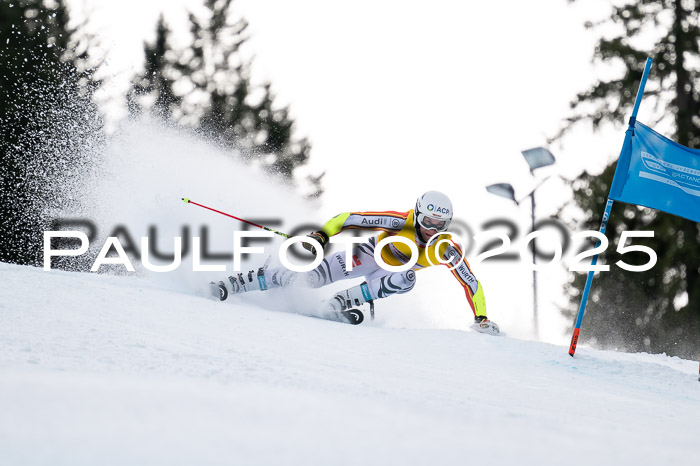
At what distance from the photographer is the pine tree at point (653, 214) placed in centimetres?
1428

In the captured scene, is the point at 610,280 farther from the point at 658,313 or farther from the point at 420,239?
the point at 420,239

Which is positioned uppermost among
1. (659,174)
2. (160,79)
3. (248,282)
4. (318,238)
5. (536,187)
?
(160,79)

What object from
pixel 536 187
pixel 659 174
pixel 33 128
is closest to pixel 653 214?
pixel 536 187

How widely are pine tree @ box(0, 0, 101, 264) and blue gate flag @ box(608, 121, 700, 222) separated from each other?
12.8 metres

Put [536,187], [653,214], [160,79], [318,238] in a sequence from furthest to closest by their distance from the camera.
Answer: [160,79] < [653,214] < [536,187] < [318,238]

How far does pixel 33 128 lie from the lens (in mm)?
16672

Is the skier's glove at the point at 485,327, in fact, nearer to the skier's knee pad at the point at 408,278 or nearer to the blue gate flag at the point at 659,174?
the skier's knee pad at the point at 408,278

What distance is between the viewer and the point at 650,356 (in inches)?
281

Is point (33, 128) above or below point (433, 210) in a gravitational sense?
above

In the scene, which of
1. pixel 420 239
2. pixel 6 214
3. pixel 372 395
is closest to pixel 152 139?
pixel 6 214

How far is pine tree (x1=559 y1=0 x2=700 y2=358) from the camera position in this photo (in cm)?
1428

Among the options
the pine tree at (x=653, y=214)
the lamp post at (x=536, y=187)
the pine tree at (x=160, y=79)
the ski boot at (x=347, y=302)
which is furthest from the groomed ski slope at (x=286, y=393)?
the pine tree at (x=160, y=79)

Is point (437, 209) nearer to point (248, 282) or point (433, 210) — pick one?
point (433, 210)

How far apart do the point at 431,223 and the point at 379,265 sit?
0.71 metres
